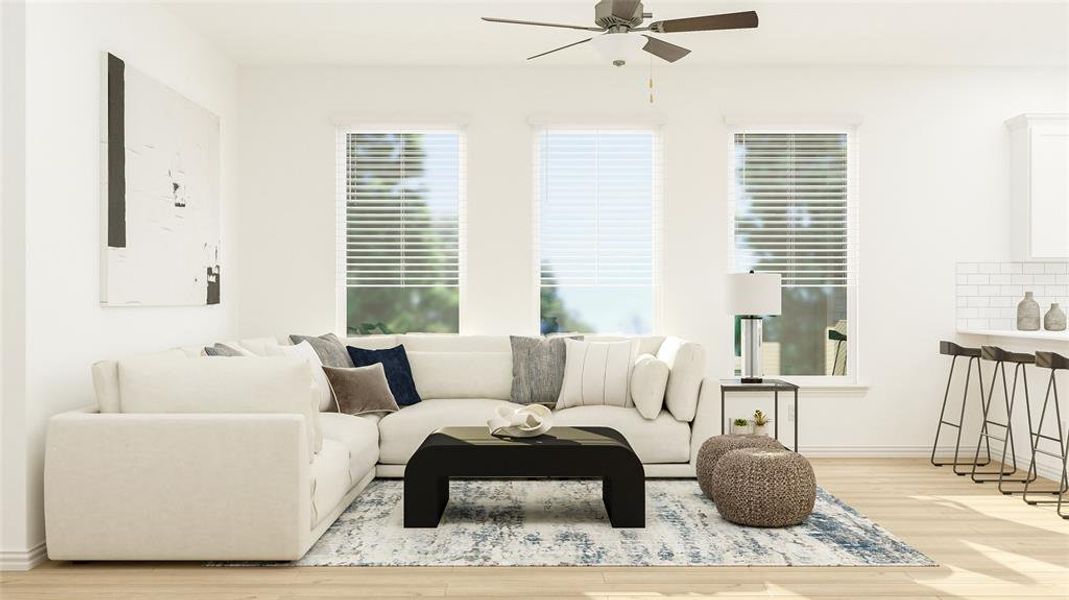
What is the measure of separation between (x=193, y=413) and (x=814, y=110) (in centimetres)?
497

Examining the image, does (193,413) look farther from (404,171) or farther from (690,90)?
(690,90)

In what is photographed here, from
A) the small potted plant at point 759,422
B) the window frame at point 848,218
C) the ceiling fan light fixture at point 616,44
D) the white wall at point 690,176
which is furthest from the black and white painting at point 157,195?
the window frame at point 848,218

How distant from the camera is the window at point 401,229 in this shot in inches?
252

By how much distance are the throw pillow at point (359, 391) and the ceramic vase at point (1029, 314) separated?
15.1 ft

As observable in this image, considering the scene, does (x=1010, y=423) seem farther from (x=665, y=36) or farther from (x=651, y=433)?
(x=665, y=36)

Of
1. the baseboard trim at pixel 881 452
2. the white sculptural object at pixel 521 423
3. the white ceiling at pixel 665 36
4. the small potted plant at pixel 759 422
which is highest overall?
the white ceiling at pixel 665 36

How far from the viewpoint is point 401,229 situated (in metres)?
6.42

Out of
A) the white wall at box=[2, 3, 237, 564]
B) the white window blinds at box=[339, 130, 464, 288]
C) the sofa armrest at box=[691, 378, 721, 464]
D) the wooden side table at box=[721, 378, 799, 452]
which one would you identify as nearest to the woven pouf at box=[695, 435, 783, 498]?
the sofa armrest at box=[691, 378, 721, 464]

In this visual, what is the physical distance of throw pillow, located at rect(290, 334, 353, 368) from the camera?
5.48 m

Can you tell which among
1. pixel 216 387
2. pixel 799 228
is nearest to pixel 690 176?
pixel 799 228

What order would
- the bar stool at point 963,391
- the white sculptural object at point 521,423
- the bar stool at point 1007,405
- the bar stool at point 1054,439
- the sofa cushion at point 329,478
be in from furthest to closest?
1. the bar stool at point 963,391
2. the bar stool at point 1007,405
3. the bar stool at point 1054,439
4. the white sculptural object at point 521,423
5. the sofa cushion at point 329,478

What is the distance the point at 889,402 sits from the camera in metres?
6.33

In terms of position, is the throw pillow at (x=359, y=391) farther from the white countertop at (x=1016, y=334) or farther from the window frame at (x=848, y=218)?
the white countertop at (x=1016, y=334)

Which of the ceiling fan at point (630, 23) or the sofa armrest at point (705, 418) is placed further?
the sofa armrest at point (705, 418)
